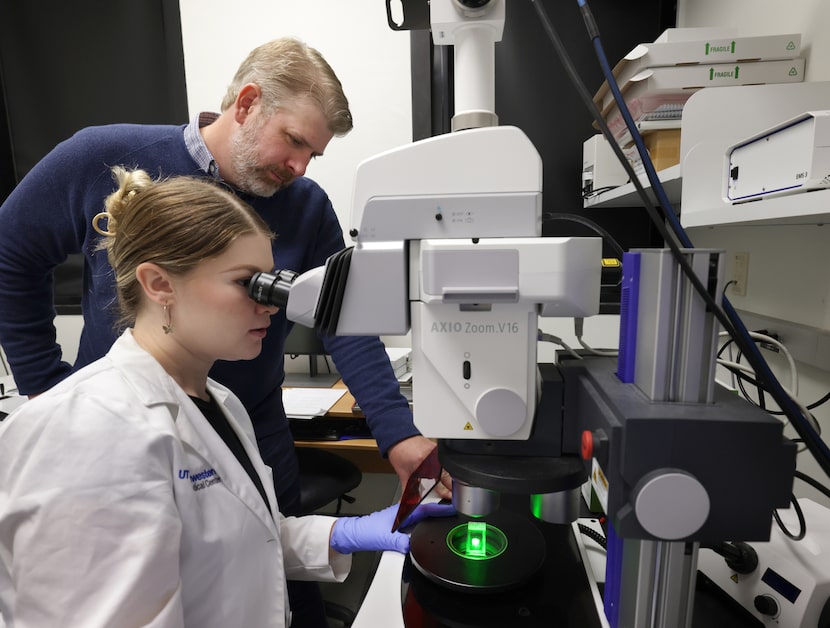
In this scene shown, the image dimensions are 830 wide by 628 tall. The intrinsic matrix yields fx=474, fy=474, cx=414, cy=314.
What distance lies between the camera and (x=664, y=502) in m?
0.38

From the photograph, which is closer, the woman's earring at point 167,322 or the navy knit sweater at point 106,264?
the woman's earring at point 167,322

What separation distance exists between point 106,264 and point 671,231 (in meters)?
1.10

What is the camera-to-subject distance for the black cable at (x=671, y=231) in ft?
1.34

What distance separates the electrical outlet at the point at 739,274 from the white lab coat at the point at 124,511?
125 centimetres

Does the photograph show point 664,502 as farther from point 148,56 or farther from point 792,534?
point 148,56

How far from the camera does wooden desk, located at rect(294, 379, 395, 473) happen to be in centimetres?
161

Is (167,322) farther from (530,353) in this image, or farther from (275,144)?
(530,353)

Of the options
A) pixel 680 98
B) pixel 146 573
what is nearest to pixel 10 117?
pixel 146 573

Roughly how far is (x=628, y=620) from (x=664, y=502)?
197 mm

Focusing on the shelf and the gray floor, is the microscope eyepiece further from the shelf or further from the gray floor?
the gray floor

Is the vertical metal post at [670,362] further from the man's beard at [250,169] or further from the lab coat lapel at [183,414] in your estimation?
the man's beard at [250,169]

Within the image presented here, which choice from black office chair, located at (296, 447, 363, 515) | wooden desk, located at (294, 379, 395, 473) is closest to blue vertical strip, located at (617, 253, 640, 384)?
wooden desk, located at (294, 379, 395, 473)

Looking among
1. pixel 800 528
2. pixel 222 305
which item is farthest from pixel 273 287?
pixel 800 528

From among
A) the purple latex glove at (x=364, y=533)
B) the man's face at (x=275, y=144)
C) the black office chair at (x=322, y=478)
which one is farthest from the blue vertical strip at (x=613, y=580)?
the black office chair at (x=322, y=478)
